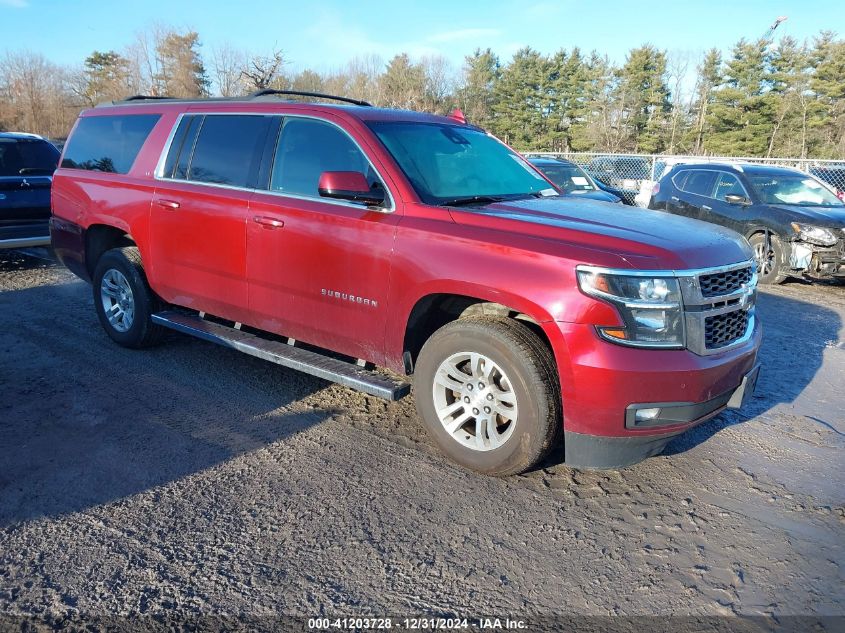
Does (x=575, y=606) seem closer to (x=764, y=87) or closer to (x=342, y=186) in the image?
(x=342, y=186)

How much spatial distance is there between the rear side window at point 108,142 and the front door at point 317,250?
1687 millimetres

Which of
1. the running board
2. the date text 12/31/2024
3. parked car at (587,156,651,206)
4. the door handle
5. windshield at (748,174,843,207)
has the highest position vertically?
parked car at (587,156,651,206)

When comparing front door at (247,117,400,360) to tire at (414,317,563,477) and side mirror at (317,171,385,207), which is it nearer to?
side mirror at (317,171,385,207)

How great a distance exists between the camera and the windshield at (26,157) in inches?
356

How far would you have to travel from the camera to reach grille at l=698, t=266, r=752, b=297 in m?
3.32

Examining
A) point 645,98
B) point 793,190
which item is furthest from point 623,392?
point 645,98

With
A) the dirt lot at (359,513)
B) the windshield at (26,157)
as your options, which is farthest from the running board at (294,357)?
the windshield at (26,157)

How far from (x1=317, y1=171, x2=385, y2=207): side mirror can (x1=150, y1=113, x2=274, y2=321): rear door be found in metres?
0.98

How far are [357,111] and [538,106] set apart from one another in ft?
164

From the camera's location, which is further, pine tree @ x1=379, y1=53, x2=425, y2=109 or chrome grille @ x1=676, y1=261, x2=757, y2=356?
pine tree @ x1=379, y1=53, x2=425, y2=109

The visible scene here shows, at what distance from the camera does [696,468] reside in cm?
383

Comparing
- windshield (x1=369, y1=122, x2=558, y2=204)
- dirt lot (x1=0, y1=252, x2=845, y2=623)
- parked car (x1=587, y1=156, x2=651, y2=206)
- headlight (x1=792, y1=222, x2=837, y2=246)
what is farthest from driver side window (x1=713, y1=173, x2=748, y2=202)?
parked car (x1=587, y1=156, x2=651, y2=206)

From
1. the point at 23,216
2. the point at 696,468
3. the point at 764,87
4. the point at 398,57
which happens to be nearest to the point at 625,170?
the point at 23,216

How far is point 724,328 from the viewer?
3461 millimetres
